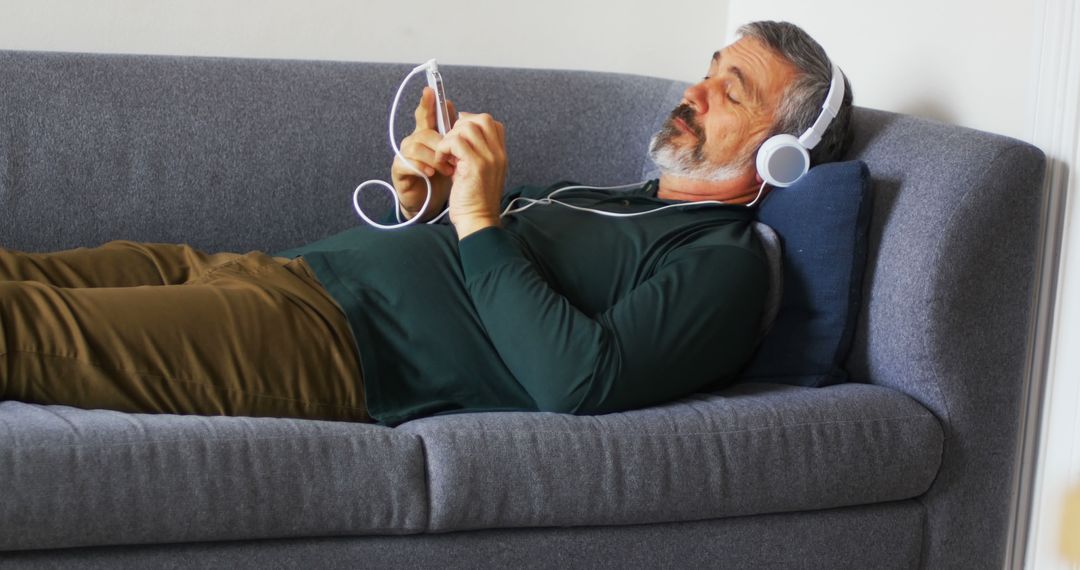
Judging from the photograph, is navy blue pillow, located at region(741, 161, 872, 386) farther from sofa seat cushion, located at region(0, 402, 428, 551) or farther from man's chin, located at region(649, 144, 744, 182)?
sofa seat cushion, located at region(0, 402, 428, 551)

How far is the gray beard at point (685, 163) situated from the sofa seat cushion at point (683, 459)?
0.41 metres

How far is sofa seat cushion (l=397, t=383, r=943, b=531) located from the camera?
4.87ft

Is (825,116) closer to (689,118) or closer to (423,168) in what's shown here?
(689,118)

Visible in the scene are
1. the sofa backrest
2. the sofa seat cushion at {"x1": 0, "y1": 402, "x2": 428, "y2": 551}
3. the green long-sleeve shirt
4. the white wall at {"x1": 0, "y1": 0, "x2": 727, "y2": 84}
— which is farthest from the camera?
the white wall at {"x1": 0, "y1": 0, "x2": 727, "y2": 84}

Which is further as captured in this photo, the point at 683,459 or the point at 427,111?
the point at 427,111

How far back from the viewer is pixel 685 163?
76.9 inches

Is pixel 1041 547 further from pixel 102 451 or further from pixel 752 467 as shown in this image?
pixel 102 451

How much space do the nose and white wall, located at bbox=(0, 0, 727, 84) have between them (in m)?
0.86

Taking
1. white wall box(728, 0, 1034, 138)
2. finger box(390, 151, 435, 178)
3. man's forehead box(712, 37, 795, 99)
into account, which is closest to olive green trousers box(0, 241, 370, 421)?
finger box(390, 151, 435, 178)

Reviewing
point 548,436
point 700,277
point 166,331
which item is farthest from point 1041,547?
point 166,331

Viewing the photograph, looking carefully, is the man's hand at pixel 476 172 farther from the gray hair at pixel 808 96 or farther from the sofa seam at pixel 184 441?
the gray hair at pixel 808 96

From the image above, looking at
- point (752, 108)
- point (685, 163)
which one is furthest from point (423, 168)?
point (752, 108)

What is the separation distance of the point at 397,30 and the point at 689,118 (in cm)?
93

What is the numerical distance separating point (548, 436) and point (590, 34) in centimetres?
150
